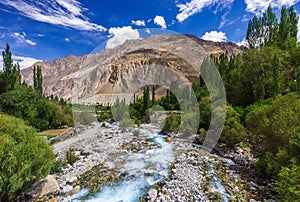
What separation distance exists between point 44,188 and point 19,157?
2.33m

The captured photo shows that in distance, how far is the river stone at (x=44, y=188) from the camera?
723cm

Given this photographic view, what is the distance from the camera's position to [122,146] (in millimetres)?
15930

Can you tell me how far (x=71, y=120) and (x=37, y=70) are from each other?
41.6 ft

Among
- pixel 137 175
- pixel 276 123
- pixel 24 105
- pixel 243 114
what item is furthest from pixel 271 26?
pixel 24 105

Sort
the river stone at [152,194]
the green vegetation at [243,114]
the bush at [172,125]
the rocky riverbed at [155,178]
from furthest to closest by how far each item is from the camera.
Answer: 1. the bush at [172,125]
2. the rocky riverbed at [155,178]
3. the river stone at [152,194]
4. the green vegetation at [243,114]

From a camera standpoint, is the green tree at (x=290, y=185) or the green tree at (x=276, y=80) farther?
the green tree at (x=276, y=80)

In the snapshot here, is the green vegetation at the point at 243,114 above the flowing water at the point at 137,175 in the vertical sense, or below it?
above

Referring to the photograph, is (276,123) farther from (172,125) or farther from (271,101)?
(172,125)

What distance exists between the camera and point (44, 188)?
750 cm

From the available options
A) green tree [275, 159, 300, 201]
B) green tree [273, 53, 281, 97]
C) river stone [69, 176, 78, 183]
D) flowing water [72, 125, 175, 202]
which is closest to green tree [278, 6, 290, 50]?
green tree [273, 53, 281, 97]

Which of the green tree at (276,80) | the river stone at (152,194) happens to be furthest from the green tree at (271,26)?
the river stone at (152,194)

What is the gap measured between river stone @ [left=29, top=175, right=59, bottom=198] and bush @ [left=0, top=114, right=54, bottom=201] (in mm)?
490

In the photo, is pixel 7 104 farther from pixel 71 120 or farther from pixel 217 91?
pixel 217 91

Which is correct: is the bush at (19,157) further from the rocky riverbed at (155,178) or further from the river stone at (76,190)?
the river stone at (76,190)
